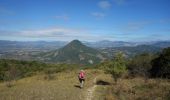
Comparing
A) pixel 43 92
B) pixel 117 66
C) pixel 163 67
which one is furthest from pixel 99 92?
pixel 163 67

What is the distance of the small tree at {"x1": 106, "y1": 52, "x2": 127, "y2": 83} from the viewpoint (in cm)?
3189

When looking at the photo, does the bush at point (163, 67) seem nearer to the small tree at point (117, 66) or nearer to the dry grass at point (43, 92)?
the small tree at point (117, 66)

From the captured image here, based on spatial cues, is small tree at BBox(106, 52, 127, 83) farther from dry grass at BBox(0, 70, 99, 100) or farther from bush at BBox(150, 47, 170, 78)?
bush at BBox(150, 47, 170, 78)

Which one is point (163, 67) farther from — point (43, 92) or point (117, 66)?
point (43, 92)

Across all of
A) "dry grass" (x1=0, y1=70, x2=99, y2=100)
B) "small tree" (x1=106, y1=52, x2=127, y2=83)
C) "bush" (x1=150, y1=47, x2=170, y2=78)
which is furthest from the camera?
"bush" (x1=150, y1=47, x2=170, y2=78)

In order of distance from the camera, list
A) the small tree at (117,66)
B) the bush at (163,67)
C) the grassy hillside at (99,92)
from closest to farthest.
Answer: the grassy hillside at (99,92) < the small tree at (117,66) < the bush at (163,67)

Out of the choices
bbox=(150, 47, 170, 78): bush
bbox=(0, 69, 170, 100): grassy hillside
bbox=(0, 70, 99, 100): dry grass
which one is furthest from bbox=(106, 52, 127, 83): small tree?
bbox=(150, 47, 170, 78): bush

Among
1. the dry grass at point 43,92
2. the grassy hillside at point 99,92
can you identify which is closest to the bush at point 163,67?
the grassy hillside at point 99,92

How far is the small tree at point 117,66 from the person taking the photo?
3189 centimetres

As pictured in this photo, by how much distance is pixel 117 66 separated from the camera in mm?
32312

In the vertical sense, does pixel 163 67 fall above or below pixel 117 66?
below

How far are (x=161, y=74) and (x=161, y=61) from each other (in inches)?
84.1

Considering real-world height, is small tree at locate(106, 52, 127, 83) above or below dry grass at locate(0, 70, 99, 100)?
above

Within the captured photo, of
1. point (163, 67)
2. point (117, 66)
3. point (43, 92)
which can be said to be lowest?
point (43, 92)
